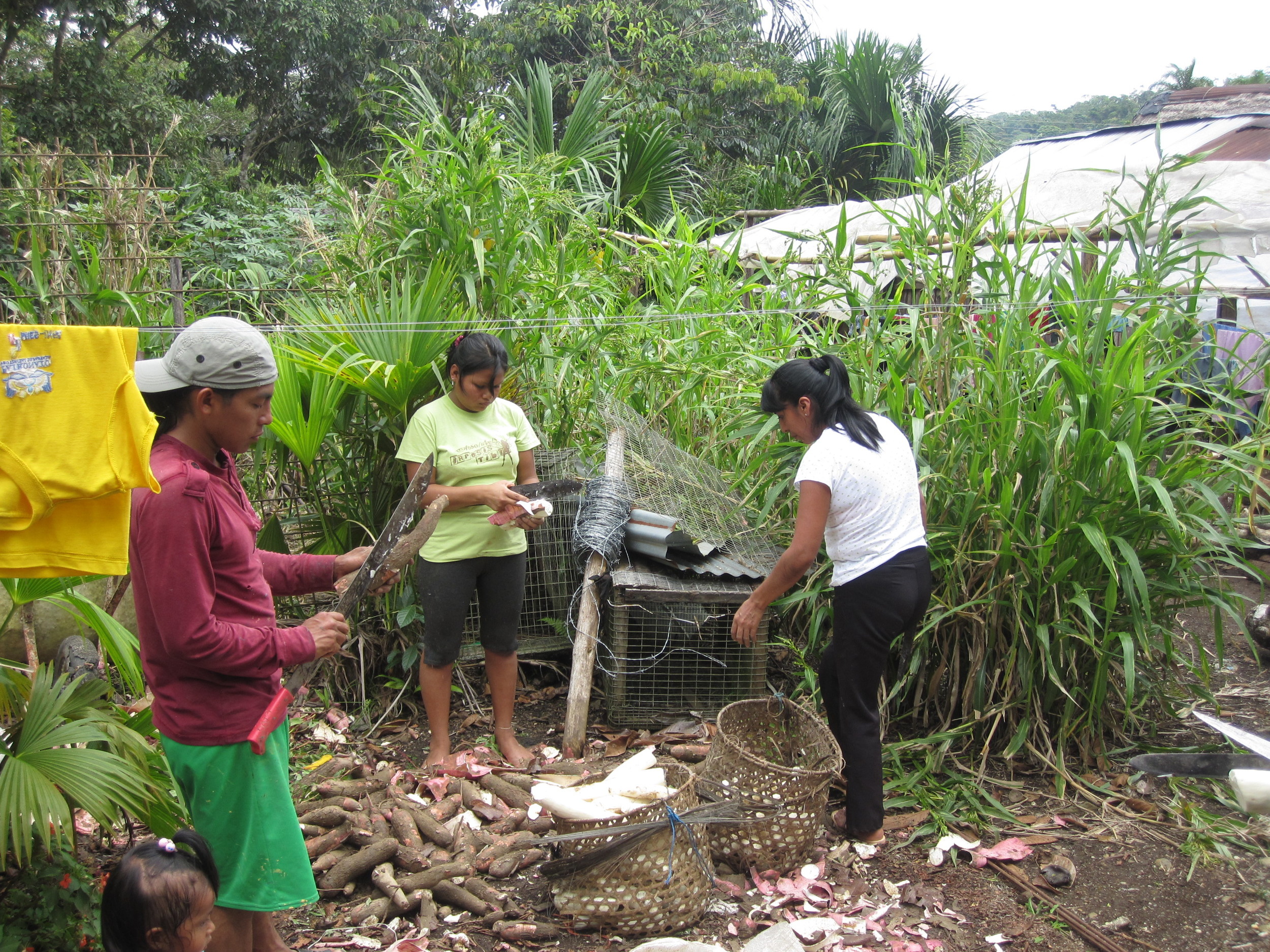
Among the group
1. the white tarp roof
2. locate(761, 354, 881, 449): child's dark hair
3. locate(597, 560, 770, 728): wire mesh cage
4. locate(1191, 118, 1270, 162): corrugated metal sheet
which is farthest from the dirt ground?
locate(1191, 118, 1270, 162): corrugated metal sheet

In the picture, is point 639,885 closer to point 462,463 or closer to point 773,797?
point 773,797

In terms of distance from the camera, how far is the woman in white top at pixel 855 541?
2.94 m

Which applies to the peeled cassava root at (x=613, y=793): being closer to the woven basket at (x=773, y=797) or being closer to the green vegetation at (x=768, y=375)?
the woven basket at (x=773, y=797)

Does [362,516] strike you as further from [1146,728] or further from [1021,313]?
[1146,728]

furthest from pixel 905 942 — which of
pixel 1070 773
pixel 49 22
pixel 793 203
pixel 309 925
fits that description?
pixel 49 22

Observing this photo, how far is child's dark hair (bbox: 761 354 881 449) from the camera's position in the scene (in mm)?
3014

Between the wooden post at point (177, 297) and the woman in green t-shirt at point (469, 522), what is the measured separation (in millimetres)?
1405

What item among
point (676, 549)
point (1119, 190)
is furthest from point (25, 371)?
point (1119, 190)

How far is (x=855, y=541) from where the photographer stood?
3.02m

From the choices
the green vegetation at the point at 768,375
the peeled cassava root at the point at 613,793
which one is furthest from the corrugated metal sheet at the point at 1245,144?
the peeled cassava root at the point at 613,793

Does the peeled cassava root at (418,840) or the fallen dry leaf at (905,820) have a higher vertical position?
the peeled cassava root at (418,840)

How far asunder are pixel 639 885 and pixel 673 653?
1516 millimetres

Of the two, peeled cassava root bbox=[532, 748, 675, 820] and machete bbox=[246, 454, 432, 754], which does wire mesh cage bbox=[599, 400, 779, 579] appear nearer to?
peeled cassava root bbox=[532, 748, 675, 820]

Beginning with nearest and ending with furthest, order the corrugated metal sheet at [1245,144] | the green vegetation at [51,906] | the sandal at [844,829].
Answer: the green vegetation at [51,906] → the sandal at [844,829] → the corrugated metal sheet at [1245,144]
